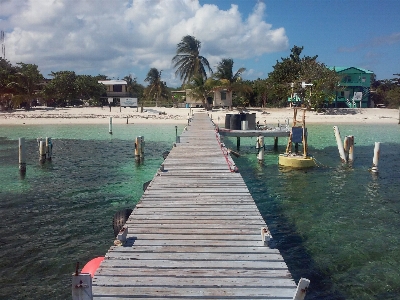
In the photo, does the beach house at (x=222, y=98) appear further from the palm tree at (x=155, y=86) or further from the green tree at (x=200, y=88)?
the palm tree at (x=155, y=86)

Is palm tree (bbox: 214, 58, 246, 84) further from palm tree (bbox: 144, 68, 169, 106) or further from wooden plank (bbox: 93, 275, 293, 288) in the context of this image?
wooden plank (bbox: 93, 275, 293, 288)

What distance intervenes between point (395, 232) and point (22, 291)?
383 inches

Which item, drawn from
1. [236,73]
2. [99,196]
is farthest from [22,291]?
[236,73]

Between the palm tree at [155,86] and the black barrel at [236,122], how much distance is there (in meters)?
53.5

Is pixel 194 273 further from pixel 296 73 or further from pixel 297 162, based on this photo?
pixel 296 73

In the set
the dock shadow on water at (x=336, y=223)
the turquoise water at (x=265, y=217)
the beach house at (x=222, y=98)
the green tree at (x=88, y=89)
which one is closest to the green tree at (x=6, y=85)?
the green tree at (x=88, y=89)

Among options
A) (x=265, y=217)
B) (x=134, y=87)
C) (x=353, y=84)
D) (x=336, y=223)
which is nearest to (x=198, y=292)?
(x=265, y=217)

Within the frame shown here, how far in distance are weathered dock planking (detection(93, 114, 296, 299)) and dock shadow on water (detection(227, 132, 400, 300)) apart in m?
2.19

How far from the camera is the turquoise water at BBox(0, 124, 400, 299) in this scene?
8156 mm

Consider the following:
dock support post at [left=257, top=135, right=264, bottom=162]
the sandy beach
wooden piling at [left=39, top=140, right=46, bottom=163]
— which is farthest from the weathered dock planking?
the sandy beach

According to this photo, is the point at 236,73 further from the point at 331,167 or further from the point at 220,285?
the point at 220,285

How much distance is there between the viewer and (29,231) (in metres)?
10.9

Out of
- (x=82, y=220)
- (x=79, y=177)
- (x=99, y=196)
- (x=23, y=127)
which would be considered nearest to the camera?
(x=82, y=220)

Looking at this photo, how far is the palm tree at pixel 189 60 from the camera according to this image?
67375 millimetres
